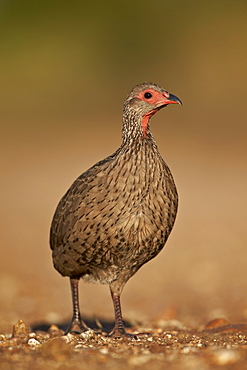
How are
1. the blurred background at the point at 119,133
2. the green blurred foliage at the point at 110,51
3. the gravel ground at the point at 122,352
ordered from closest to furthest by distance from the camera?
the gravel ground at the point at 122,352, the blurred background at the point at 119,133, the green blurred foliage at the point at 110,51

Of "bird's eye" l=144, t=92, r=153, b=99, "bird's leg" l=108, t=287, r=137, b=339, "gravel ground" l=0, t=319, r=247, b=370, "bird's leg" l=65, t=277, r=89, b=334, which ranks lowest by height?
"gravel ground" l=0, t=319, r=247, b=370

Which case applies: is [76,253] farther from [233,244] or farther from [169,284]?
[233,244]

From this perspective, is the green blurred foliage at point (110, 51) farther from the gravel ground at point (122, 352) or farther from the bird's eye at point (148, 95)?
the gravel ground at point (122, 352)

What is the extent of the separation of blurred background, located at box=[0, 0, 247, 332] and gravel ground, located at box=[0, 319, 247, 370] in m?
1.93

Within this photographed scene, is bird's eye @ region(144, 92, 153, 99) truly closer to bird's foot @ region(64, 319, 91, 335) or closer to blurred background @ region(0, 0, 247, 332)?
bird's foot @ region(64, 319, 91, 335)

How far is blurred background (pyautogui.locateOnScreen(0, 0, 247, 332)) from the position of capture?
31.3 feet

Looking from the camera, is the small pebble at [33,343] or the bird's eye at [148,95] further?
the bird's eye at [148,95]

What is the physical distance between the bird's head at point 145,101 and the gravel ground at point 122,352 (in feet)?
5.64

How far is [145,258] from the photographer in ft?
20.3

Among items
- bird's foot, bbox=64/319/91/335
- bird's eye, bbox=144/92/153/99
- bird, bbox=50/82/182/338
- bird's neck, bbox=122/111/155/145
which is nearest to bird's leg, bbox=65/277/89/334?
bird's foot, bbox=64/319/91/335

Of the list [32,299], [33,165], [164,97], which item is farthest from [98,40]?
[164,97]

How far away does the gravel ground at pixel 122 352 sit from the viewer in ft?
15.5

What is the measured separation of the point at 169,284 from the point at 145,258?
388 centimetres

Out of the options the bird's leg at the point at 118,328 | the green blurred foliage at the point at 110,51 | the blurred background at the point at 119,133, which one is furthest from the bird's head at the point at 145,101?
the green blurred foliage at the point at 110,51
